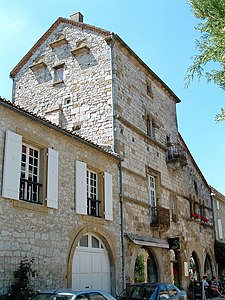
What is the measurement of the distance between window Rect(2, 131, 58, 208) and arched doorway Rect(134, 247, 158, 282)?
5275mm

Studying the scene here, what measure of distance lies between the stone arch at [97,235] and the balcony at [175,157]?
6.59 metres

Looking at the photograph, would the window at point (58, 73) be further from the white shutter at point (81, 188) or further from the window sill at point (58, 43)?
the white shutter at point (81, 188)

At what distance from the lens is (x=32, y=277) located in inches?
353

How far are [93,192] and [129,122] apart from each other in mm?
4177

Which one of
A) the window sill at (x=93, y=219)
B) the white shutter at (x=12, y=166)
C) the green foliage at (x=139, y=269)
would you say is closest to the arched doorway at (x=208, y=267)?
the green foliage at (x=139, y=269)

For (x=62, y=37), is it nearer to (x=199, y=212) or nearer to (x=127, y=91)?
(x=127, y=91)

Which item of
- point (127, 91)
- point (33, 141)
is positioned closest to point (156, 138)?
point (127, 91)

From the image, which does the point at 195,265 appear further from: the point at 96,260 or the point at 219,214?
the point at 96,260

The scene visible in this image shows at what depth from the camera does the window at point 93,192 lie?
37.0 feet

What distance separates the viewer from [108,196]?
12523 mm

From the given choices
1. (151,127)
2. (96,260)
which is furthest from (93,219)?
(151,127)

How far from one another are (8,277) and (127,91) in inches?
386

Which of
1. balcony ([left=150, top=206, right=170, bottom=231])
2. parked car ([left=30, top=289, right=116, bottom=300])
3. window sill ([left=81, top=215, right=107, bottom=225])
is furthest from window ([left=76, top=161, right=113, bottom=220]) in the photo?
parked car ([left=30, top=289, right=116, bottom=300])

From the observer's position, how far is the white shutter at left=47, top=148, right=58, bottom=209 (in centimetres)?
1002
